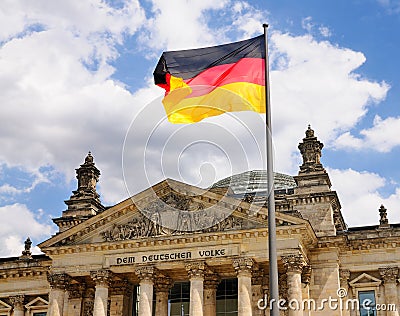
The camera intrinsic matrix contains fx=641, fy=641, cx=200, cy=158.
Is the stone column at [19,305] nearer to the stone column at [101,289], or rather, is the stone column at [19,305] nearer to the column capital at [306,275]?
the stone column at [101,289]

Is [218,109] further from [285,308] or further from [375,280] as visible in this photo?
[375,280]

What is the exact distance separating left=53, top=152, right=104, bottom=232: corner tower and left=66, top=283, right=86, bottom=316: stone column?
7.01 m

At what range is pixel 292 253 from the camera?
45344mm

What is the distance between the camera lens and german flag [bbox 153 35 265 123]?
25250mm

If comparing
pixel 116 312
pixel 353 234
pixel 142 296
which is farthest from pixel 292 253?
pixel 116 312

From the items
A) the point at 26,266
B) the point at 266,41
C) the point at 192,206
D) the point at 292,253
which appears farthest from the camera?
the point at 26,266

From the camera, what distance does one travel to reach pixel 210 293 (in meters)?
49.4

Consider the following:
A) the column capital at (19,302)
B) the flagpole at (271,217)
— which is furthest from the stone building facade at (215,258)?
the flagpole at (271,217)

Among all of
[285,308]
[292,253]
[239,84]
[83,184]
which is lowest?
[285,308]

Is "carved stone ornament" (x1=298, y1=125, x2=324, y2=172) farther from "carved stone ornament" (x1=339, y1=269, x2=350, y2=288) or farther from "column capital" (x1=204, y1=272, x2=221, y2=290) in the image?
"column capital" (x1=204, y1=272, x2=221, y2=290)

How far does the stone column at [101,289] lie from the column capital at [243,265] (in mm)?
9986

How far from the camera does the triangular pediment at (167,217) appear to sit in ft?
155

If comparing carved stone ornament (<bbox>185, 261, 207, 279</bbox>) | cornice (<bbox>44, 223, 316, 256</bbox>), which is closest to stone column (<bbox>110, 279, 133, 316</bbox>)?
cornice (<bbox>44, 223, 316, 256</bbox>)

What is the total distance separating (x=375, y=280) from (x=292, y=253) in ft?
29.3
